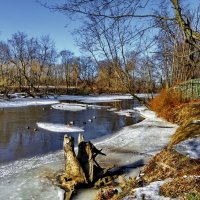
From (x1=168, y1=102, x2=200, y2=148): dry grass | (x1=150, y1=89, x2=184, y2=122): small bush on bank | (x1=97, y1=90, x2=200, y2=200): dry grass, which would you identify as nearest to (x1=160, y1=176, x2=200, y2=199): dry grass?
(x1=97, y1=90, x2=200, y2=200): dry grass

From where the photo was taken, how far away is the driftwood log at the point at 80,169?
823 centimetres

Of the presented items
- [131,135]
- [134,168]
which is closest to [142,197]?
[134,168]

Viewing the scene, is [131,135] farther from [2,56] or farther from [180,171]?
[2,56]

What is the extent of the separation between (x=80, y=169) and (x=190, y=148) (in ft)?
9.21

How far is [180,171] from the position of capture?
274 inches

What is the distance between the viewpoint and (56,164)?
1002cm

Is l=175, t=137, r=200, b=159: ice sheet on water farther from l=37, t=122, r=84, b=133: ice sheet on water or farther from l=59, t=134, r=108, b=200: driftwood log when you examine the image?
l=37, t=122, r=84, b=133: ice sheet on water

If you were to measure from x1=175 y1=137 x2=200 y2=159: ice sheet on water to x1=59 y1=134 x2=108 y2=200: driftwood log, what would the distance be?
78.9 inches

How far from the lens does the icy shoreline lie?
7660mm

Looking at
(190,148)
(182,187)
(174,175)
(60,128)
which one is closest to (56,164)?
(190,148)

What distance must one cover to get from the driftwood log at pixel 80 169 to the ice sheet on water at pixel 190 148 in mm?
2005

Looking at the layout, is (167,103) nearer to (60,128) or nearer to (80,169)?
(60,128)

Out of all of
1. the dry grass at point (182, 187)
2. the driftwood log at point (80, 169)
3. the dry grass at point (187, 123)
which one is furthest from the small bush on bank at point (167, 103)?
the dry grass at point (182, 187)

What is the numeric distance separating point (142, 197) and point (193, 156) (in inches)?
102
